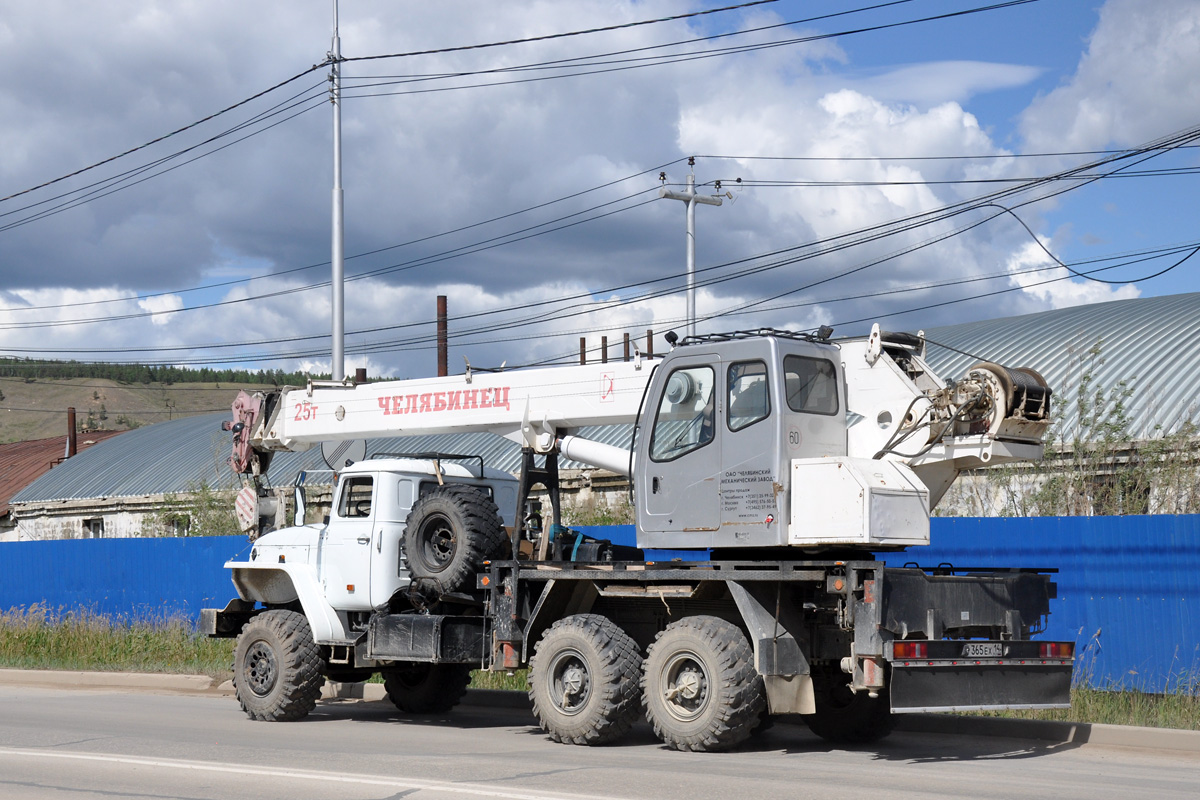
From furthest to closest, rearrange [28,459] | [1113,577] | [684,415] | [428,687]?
[28,459] < [1113,577] < [428,687] < [684,415]

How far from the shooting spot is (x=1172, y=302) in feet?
87.5

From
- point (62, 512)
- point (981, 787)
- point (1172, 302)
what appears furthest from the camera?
point (62, 512)

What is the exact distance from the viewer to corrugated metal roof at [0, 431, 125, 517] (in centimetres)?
4709

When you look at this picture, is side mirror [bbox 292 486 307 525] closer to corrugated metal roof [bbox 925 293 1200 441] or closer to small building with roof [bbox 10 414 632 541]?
corrugated metal roof [bbox 925 293 1200 441]

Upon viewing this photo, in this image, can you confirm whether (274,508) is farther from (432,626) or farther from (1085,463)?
(1085,463)

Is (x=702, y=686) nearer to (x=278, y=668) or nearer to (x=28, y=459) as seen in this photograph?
(x=278, y=668)

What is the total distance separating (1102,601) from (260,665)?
30.8 ft

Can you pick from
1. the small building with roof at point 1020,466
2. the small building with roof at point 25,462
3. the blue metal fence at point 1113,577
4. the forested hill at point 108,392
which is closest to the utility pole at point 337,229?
the small building with roof at point 1020,466

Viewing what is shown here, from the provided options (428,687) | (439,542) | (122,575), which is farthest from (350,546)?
(122,575)

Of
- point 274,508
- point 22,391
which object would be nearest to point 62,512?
point 274,508

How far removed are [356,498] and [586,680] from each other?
138 inches

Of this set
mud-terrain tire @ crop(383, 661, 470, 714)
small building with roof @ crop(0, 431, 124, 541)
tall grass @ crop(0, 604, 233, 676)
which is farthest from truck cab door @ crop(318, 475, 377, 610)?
small building with roof @ crop(0, 431, 124, 541)

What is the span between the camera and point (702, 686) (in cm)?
1061

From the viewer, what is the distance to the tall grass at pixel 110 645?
19.8m
